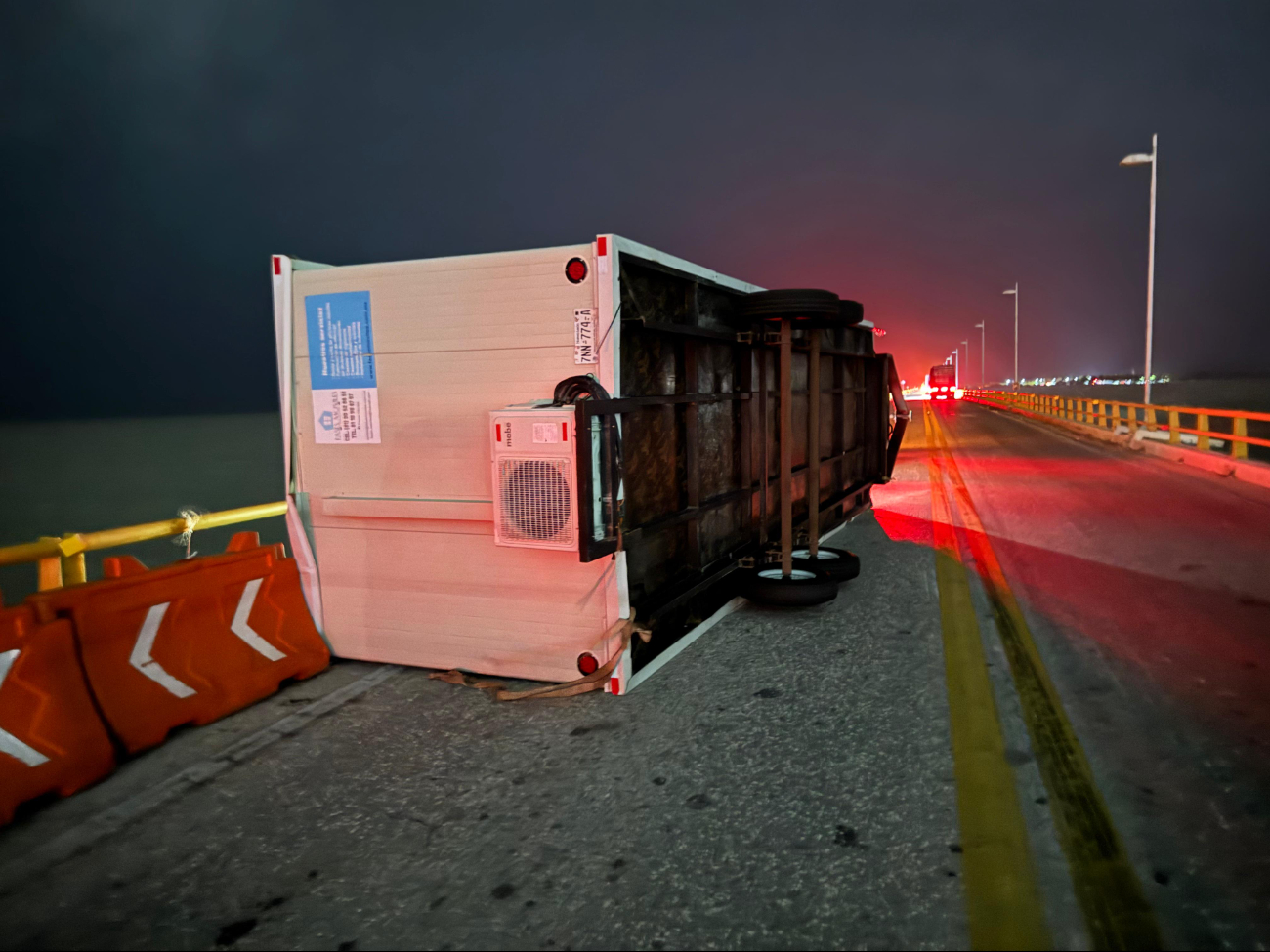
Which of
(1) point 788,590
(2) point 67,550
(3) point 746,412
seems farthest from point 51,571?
(3) point 746,412

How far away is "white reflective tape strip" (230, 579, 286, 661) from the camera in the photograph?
498 cm

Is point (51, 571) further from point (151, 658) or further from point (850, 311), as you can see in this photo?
point (850, 311)

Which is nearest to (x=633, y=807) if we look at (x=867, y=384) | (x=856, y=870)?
(x=856, y=870)

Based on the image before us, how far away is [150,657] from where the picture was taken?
4383 mm

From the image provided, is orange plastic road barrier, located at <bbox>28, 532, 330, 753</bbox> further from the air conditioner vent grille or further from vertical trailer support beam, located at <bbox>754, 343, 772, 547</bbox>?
vertical trailer support beam, located at <bbox>754, 343, 772, 547</bbox>

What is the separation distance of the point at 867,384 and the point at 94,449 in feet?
148

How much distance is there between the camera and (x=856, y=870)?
3051 mm

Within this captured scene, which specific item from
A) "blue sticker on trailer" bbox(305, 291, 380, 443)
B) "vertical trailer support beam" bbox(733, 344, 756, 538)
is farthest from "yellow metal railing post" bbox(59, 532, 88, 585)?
"vertical trailer support beam" bbox(733, 344, 756, 538)

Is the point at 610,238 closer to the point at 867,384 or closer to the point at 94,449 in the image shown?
the point at 867,384

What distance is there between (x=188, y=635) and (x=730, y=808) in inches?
121

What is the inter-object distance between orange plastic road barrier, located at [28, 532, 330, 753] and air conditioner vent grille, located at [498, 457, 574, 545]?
5.43 feet

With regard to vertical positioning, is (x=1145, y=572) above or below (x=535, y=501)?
below

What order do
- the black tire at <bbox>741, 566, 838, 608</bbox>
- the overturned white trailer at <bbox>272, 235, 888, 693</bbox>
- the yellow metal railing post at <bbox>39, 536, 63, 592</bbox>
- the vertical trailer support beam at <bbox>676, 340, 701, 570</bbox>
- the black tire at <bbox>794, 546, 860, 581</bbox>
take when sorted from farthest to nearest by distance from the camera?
the black tire at <bbox>794, 546, 860, 581</bbox>
the black tire at <bbox>741, 566, 838, 608</bbox>
the vertical trailer support beam at <bbox>676, 340, 701, 570</bbox>
the overturned white trailer at <bbox>272, 235, 888, 693</bbox>
the yellow metal railing post at <bbox>39, 536, 63, 592</bbox>

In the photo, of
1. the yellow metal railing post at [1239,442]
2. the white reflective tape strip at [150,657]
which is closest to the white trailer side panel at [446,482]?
the white reflective tape strip at [150,657]
